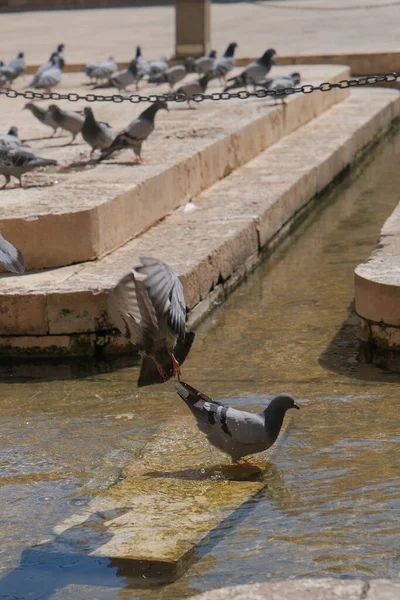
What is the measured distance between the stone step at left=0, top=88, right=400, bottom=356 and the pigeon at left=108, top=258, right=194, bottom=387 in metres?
1.77

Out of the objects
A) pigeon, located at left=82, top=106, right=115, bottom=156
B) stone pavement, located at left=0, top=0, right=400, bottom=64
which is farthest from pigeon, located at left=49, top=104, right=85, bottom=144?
stone pavement, located at left=0, top=0, right=400, bottom=64

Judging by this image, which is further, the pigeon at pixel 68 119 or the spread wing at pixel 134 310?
the pigeon at pixel 68 119

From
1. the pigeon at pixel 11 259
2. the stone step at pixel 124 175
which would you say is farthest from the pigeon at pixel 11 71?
the pigeon at pixel 11 259

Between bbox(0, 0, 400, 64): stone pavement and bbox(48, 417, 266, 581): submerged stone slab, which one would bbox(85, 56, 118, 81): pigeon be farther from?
bbox(48, 417, 266, 581): submerged stone slab

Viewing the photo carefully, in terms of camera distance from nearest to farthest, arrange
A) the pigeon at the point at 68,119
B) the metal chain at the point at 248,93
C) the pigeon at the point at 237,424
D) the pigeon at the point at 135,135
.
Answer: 1. the pigeon at the point at 237,424
2. the metal chain at the point at 248,93
3. the pigeon at the point at 135,135
4. the pigeon at the point at 68,119

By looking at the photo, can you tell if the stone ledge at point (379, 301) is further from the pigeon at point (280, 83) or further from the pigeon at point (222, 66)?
the pigeon at point (222, 66)

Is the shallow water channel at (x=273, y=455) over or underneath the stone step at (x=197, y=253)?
underneath

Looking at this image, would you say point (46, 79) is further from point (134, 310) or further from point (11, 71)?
point (134, 310)

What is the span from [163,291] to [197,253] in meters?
2.99

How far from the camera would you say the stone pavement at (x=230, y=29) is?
19.7 metres

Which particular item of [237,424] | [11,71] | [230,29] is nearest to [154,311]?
[237,424]

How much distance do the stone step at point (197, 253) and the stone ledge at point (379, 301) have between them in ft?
3.69

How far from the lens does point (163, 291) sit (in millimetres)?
4930

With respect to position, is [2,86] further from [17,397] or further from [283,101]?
[17,397]
